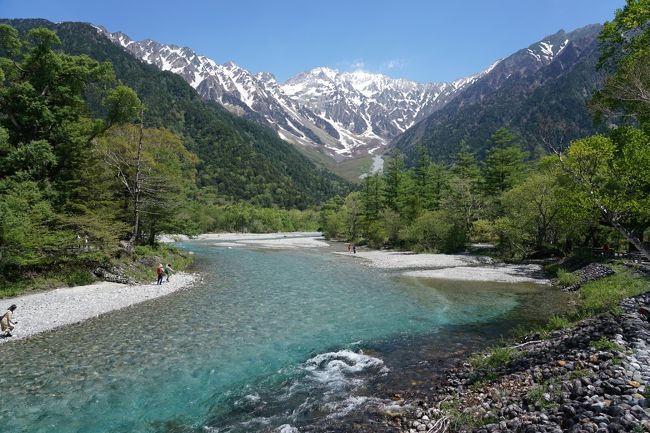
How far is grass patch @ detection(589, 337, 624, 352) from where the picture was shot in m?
9.04

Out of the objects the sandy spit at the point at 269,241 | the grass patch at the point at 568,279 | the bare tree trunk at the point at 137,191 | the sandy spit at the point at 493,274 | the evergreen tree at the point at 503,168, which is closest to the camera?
the grass patch at the point at 568,279

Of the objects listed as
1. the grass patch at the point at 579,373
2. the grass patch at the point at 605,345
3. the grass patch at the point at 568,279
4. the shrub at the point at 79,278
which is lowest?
the grass patch at the point at 568,279

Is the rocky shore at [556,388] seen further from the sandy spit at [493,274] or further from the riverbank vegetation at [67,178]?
the riverbank vegetation at [67,178]

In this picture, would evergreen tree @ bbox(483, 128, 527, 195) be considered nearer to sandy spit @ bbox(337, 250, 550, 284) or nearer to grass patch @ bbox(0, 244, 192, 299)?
sandy spit @ bbox(337, 250, 550, 284)

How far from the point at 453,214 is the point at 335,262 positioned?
2152 cm

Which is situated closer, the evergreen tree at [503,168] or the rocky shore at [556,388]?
the rocky shore at [556,388]

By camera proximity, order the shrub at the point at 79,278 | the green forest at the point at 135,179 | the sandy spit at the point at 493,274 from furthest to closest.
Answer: the sandy spit at the point at 493,274, the shrub at the point at 79,278, the green forest at the point at 135,179

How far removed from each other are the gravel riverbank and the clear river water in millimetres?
1006

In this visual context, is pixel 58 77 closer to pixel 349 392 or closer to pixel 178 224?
pixel 178 224

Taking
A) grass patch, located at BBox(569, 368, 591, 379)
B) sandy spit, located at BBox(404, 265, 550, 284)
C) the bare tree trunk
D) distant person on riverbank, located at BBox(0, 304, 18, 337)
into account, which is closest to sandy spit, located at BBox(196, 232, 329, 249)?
the bare tree trunk

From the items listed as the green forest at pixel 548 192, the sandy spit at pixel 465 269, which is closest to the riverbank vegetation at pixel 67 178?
the sandy spit at pixel 465 269

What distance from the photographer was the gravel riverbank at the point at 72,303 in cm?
1736

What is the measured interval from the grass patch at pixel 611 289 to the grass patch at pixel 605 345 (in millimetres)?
6505

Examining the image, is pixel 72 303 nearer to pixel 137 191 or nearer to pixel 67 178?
pixel 67 178
